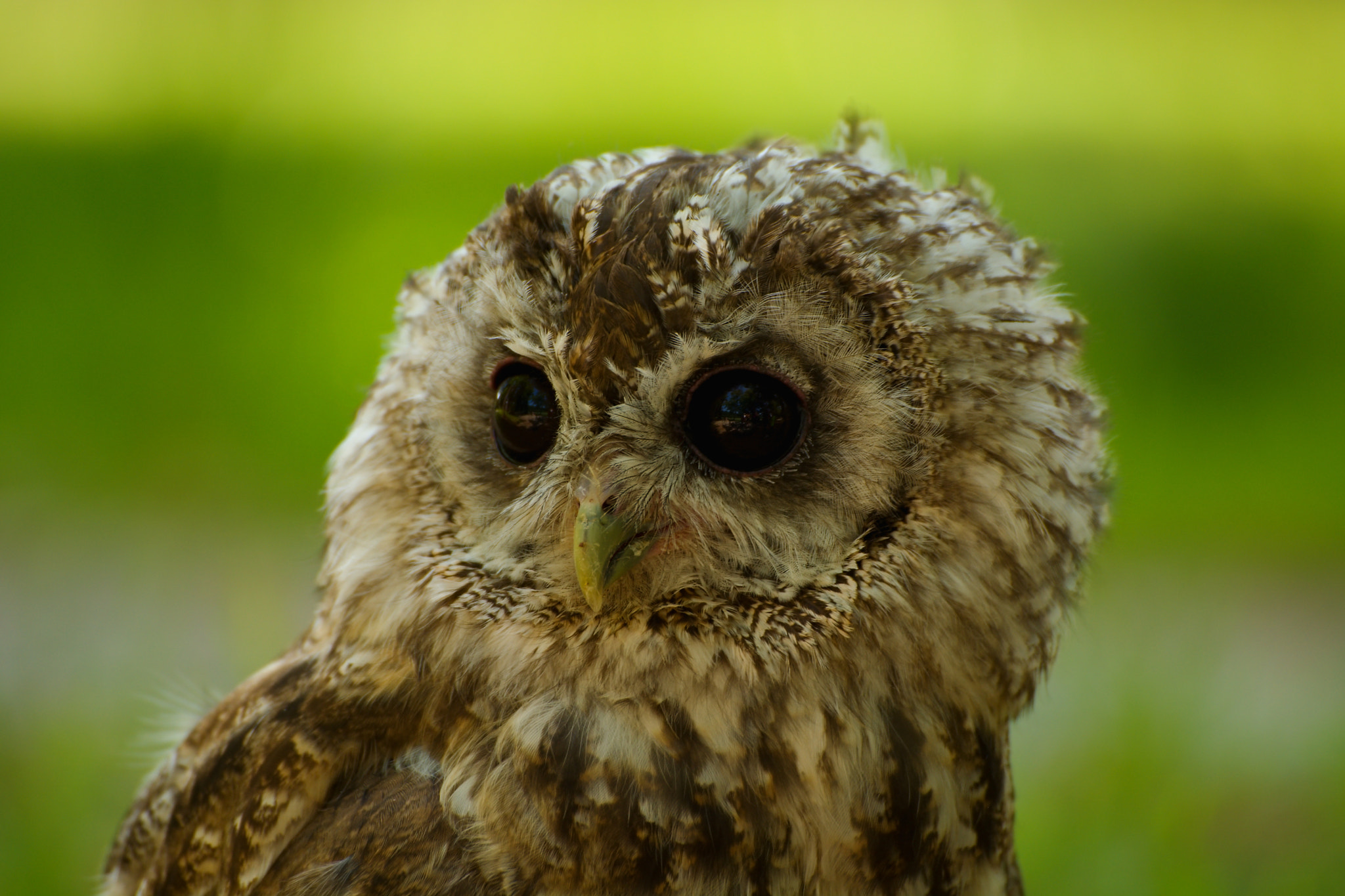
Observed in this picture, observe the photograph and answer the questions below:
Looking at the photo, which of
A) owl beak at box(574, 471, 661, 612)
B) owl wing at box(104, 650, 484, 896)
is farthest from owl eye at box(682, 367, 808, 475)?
owl wing at box(104, 650, 484, 896)

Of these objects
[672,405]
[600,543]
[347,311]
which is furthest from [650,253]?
[347,311]

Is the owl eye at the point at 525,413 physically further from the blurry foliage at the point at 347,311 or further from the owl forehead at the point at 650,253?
the blurry foliage at the point at 347,311

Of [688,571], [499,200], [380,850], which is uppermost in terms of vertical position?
[499,200]

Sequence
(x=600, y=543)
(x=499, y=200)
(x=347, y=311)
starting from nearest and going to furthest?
1. (x=600, y=543)
2. (x=499, y=200)
3. (x=347, y=311)

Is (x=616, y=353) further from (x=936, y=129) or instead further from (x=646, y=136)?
(x=936, y=129)

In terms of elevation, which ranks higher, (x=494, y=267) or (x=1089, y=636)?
(x=494, y=267)

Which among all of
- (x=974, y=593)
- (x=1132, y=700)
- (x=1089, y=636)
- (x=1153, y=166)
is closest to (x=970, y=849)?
(x=974, y=593)

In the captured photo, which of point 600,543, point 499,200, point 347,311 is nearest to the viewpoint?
point 600,543

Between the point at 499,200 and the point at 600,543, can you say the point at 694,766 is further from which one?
the point at 499,200
